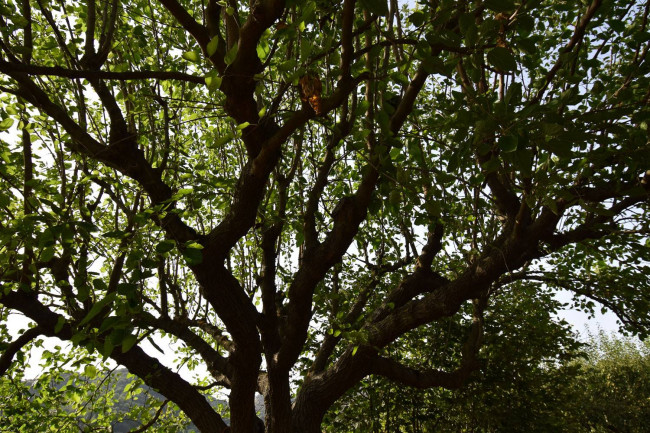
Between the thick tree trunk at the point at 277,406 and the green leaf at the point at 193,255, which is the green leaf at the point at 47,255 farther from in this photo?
the thick tree trunk at the point at 277,406

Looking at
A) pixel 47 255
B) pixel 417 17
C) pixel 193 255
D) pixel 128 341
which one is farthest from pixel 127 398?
pixel 417 17

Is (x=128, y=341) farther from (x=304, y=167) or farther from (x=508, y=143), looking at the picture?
(x=304, y=167)

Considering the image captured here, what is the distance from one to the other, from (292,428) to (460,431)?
4.05 m

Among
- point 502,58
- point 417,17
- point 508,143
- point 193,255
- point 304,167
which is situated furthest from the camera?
point 304,167

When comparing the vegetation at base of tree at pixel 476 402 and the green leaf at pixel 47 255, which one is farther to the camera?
the vegetation at base of tree at pixel 476 402

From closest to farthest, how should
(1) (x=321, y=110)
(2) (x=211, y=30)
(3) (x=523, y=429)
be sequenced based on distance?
1. (1) (x=321, y=110)
2. (2) (x=211, y=30)
3. (3) (x=523, y=429)

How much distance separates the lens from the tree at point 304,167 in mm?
1900

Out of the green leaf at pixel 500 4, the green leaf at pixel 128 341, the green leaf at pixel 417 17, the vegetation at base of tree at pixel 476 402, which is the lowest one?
the green leaf at pixel 128 341

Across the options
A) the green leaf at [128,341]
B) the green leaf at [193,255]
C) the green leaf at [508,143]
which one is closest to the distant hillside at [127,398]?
the green leaf at [193,255]

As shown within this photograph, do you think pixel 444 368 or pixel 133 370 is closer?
pixel 133 370

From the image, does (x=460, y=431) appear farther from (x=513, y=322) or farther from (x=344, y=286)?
(x=344, y=286)

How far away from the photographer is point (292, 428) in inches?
194

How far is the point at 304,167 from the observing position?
623cm

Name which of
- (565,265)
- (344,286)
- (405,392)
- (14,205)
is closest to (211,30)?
(14,205)
